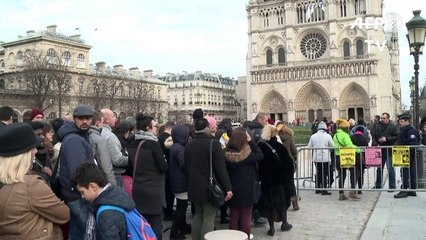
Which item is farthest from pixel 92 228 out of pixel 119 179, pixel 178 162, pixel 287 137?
pixel 287 137

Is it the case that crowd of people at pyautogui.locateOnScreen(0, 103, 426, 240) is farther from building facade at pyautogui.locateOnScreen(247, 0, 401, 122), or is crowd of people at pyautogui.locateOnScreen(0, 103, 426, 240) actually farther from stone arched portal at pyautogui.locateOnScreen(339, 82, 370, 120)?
building facade at pyautogui.locateOnScreen(247, 0, 401, 122)

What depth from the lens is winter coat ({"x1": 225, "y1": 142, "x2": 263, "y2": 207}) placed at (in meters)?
Result: 6.19

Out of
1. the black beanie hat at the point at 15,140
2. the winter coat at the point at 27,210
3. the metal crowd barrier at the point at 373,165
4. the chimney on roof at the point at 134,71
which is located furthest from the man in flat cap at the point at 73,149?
the chimney on roof at the point at 134,71

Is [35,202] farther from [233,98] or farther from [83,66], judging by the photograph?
[233,98]

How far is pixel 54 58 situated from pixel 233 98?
204ft

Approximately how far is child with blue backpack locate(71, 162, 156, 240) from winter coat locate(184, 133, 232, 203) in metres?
2.59

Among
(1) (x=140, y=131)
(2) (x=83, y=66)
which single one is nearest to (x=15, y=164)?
(1) (x=140, y=131)

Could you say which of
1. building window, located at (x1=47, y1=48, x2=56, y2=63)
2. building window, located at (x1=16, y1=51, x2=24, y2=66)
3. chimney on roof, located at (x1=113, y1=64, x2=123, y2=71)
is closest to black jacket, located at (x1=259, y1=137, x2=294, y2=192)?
building window, located at (x1=47, y1=48, x2=56, y2=63)

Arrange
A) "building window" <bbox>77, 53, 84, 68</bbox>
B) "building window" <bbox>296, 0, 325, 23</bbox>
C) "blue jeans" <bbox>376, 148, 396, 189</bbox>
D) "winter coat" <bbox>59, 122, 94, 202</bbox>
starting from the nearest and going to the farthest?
1. "winter coat" <bbox>59, 122, 94, 202</bbox>
2. "blue jeans" <bbox>376, 148, 396, 189</bbox>
3. "building window" <bbox>77, 53, 84, 68</bbox>
4. "building window" <bbox>296, 0, 325, 23</bbox>

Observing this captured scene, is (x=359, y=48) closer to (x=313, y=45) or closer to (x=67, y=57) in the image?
(x=313, y=45)

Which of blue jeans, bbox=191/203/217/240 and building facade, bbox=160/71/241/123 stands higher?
building facade, bbox=160/71/241/123

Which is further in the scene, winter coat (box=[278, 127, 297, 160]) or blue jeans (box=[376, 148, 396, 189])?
blue jeans (box=[376, 148, 396, 189])

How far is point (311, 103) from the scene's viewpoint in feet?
193

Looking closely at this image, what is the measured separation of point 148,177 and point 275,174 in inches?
95.9
